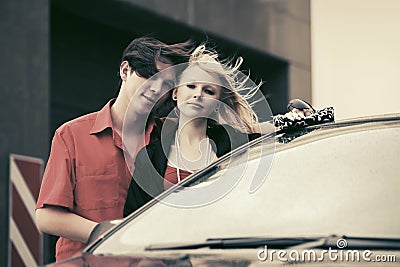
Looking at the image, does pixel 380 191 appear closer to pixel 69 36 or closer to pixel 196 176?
pixel 196 176

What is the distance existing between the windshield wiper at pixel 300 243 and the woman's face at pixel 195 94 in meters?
1.29

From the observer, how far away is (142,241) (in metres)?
3.40

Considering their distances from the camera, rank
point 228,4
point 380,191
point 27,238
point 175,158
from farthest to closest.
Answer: point 228,4, point 27,238, point 175,158, point 380,191

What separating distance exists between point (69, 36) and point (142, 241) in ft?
28.8

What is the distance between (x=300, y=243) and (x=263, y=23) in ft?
37.5

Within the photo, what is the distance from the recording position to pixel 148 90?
4520 mm

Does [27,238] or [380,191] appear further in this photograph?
[27,238]

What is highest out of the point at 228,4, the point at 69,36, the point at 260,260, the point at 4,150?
the point at 228,4

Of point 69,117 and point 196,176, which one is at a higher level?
point 69,117

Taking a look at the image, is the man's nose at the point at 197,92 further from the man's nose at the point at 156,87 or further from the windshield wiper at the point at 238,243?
the windshield wiper at the point at 238,243

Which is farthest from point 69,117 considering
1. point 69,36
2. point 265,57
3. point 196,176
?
point 196,176

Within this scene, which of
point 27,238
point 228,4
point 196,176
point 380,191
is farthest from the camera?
point 228,4

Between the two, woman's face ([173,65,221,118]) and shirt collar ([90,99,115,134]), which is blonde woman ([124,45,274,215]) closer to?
woman's face ([173,65,221,118])

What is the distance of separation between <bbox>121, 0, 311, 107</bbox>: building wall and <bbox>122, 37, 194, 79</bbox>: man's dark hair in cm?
714
